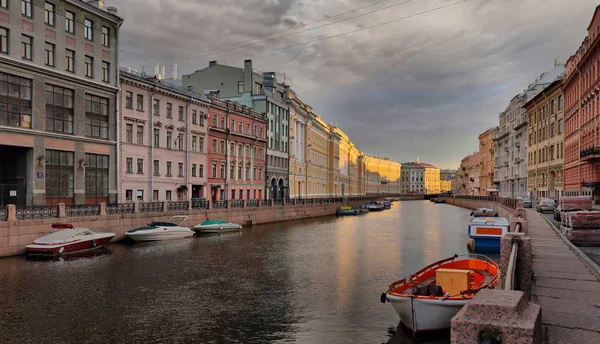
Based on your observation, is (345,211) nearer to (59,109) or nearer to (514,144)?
(514,144)

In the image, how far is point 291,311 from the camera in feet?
50.2

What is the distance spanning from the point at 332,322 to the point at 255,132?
5328cm

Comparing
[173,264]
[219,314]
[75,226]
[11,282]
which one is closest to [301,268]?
[173,264]

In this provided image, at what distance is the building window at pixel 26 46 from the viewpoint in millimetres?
32812

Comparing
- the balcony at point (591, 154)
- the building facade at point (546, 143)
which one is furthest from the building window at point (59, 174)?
the building facade at point (546, 143)

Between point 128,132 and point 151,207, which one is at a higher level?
point 128,132

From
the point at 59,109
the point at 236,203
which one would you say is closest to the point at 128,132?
the point at 59,109

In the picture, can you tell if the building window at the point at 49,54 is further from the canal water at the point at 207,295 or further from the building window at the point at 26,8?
the canal water at the point at 207,295

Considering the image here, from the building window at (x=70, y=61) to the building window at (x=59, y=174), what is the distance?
669 cm

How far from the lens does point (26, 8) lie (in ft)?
109

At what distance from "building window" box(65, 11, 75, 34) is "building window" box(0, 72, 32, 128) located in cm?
591

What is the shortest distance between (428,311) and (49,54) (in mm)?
34630

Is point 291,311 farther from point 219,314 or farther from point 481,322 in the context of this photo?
point 481,322

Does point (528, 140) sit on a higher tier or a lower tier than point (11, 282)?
higher
